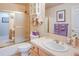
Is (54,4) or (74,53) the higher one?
(54,4)

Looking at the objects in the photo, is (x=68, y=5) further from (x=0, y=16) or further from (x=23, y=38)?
(x=0, y=16)

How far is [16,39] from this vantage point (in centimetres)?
140

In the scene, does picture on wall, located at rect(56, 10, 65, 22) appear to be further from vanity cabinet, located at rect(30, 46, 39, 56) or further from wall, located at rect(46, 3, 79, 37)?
vanity cabinet, located at rect(30, 46, 39, 56)

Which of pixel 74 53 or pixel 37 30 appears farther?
pixel 37 30

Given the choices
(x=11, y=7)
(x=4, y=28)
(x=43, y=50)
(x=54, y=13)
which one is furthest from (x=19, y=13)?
(x=43, y=50)

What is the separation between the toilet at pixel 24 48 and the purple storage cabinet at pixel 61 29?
1.24 feet

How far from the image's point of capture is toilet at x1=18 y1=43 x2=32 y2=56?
1364 mm

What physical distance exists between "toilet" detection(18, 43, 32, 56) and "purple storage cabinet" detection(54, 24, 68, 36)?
38cm

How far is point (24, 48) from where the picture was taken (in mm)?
1394

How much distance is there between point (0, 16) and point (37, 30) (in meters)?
0.48

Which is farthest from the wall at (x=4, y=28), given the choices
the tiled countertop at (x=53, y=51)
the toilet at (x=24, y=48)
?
the tiled countertop at (x=53, y=51)

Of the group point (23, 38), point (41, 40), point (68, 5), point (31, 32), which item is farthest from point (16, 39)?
point (68, 5)

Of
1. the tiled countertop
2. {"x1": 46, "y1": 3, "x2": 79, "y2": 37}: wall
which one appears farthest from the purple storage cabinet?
the tiled countertop

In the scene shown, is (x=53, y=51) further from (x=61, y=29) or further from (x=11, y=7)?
(x=11, y=7)
